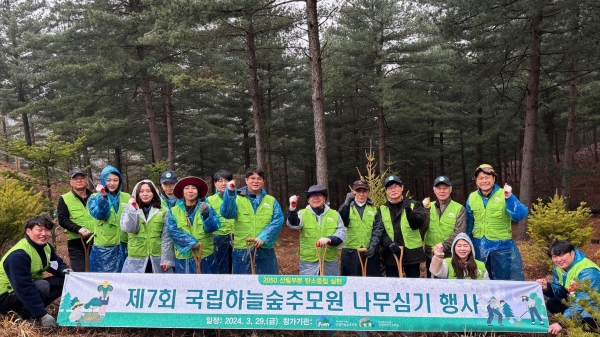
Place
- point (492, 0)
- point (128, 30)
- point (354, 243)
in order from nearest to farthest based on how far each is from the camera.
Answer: point (354, 243) < point (492, 0) < point (128, 30)

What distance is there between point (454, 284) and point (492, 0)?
8.40 meters

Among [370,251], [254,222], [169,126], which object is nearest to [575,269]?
[370,251]

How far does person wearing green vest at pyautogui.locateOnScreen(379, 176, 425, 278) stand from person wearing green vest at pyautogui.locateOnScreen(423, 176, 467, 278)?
20 cm

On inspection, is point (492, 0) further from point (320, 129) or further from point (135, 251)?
point (135, 251)

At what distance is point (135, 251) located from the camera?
16.0 feet

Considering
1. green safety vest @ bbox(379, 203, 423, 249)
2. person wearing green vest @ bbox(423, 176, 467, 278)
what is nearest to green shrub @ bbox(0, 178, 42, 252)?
green safety vest @ bbox(379, 203, 423, 249)

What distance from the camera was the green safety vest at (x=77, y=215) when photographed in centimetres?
541

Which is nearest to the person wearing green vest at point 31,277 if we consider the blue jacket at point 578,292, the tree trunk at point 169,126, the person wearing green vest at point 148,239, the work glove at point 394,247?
the person wearing green vest at point 148,239

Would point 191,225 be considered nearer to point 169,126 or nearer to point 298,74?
point 169,126

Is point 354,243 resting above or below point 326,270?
above

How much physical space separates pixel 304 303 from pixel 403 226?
5.43ft

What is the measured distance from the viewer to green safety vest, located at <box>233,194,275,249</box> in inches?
200

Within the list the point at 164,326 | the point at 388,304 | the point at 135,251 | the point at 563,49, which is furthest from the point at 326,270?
the point at 563,49

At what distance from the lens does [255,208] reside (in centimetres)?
510
